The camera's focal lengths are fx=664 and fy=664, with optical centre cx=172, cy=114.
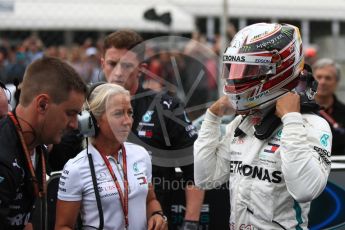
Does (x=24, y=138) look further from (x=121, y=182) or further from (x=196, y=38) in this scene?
(x=196, y=38)

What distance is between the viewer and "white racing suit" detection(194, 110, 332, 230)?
10.3 feet

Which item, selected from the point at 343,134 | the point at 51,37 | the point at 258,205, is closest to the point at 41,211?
the point at 258,205

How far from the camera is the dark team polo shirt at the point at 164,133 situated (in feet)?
14.9

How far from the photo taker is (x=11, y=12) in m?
10.4

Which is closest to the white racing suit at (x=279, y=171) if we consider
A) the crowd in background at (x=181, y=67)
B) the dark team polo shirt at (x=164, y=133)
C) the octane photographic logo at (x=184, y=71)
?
the dark team polo shirt at (x=164, y=133)

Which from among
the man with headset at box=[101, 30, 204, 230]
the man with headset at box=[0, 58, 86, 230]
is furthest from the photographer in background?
the man with headset at box=[0, 58, 86, 230]

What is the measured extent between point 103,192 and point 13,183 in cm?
66

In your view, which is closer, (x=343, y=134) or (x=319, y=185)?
(x=319, y=185)

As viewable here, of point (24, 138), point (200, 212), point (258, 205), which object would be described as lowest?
point (200, 212)

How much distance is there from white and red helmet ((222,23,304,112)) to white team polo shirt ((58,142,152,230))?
74cm

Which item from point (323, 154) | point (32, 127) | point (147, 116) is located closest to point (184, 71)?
point (147, 116)

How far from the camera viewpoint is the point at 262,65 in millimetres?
3420

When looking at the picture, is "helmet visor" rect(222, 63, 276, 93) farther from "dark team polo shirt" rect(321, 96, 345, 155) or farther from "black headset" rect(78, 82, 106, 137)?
"dark team polo shirt" rect(321, 96, 345, 155)

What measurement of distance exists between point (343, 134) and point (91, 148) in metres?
3.54
